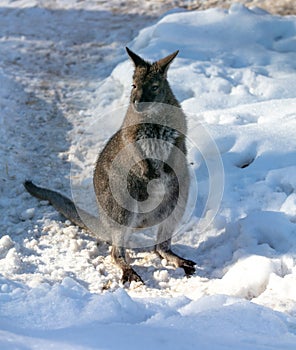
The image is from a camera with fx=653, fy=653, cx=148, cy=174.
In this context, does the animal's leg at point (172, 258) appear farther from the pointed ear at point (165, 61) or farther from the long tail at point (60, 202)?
the pointed ear at point (165, 61)

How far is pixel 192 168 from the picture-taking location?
18.4 feet

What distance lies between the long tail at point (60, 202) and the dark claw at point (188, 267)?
797 mm

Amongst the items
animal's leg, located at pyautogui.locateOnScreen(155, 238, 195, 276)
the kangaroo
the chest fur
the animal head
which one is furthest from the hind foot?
the animal head

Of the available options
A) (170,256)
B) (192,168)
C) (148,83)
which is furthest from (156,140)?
(192,168)

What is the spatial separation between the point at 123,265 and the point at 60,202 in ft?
2.95

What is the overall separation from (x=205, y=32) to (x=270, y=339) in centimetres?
539

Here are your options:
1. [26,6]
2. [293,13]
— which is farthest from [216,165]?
[26,6]

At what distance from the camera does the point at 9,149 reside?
6203 millimetres

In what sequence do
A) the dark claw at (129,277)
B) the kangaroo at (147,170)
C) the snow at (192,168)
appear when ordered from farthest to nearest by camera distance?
the kangaroo at (147,170) → the dark claw at (129,277) → the snow at (192,168)

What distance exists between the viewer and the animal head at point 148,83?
15.1ft

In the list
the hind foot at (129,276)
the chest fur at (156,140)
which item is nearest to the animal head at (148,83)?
the chest fur at (156,140)

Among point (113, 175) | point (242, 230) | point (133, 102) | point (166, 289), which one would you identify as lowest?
point (166, 289)

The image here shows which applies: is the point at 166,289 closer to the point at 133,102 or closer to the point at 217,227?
the point at 217,227

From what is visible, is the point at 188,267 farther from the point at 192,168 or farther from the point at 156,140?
the point at 192,168
